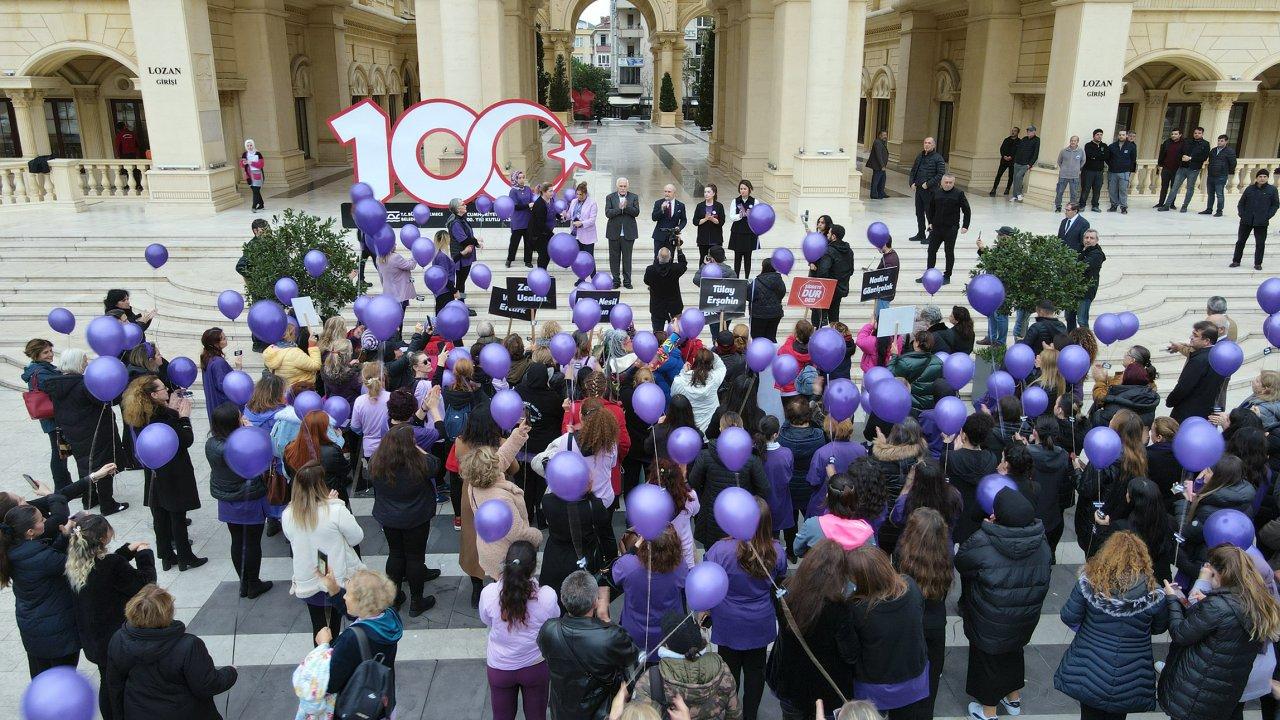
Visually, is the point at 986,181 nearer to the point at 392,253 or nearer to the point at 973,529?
the point at 392,253

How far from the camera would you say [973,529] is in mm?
6004

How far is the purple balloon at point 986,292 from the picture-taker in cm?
874

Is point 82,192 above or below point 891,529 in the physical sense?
above

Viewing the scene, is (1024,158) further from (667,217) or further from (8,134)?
(8,134)

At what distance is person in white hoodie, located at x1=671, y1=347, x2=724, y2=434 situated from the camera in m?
7.05

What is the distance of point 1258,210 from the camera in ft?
45.2

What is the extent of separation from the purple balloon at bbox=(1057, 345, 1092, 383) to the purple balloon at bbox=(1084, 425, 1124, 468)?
147 cm

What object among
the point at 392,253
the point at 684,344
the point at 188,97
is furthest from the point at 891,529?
the point at 188,97

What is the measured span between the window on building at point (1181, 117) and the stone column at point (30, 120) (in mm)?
28046

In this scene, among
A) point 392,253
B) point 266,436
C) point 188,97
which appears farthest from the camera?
point 188,97

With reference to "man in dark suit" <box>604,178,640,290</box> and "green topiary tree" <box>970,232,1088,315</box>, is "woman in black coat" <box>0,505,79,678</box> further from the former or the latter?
"green topiary tree" <box>970,232,1088,315</box>

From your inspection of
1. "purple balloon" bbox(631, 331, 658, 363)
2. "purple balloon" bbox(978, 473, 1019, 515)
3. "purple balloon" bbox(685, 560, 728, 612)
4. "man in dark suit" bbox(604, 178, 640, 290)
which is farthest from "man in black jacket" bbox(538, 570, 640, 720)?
"man in dark suit" bbox(604, 178, 640, 290)

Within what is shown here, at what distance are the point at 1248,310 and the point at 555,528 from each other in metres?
13.1

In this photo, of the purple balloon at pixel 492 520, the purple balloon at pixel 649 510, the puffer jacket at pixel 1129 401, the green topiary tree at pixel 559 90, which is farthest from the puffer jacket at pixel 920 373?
the green topiary tree at pixel 559 90
